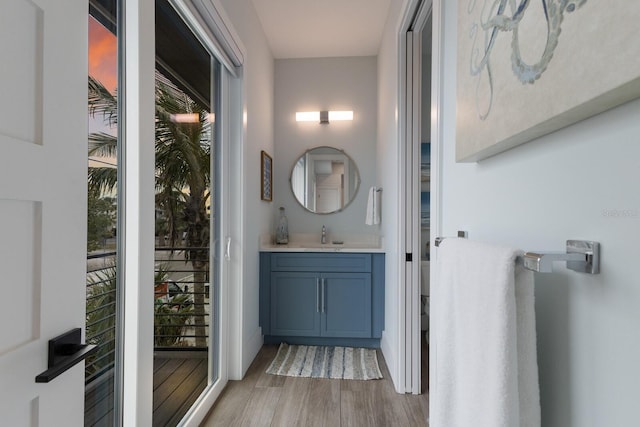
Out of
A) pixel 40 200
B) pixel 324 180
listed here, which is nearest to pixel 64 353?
pixel 40 200

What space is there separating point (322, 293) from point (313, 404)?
0.97 metres

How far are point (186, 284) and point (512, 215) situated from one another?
152 centimetres

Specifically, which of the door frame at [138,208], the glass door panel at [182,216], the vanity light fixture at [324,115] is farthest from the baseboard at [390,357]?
the vanity light fixture at [324,115]

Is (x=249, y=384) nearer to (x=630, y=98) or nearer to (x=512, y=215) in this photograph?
(x=512, y=215)

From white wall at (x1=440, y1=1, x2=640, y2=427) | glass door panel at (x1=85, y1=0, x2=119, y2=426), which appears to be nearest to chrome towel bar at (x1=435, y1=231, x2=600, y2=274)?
white wall at (x1=440, y1=1, x2=640, y2=427)

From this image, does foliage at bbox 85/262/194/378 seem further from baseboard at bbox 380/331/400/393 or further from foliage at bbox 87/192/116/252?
baseboard at bbox 380/331/400/393

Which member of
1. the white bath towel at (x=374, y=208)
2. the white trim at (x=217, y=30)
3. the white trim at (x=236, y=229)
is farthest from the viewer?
the white bath towel at (x=374, y=208)

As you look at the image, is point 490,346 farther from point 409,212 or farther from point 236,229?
point 236,229

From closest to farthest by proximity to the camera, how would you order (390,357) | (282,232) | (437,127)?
(437,127) < (390,357) < (282,232)

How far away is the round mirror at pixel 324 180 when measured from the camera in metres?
3.30

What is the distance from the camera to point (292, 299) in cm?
278

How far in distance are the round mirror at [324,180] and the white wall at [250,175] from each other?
49cm

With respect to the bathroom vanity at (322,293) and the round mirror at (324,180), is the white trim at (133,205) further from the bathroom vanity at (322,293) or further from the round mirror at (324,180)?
the round mirror at (324,180)

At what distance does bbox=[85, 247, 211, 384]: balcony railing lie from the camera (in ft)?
3.24
